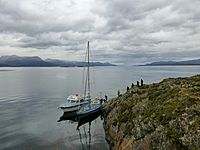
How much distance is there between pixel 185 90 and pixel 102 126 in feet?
88.3

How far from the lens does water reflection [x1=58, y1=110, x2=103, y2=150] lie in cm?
4243

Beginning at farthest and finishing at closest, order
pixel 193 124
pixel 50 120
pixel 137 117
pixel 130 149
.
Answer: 1. pixel 50 120
2. pixel 137 117
3. pixel 130 149
4. pixel 193 124

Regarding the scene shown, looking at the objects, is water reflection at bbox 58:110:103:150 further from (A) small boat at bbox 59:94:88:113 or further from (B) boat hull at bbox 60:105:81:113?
(A) small boat at bbox 59:94:88:113

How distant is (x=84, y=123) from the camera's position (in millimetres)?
56781

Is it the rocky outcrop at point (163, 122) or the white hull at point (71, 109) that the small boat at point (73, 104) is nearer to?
the white hull at point (71, 109)

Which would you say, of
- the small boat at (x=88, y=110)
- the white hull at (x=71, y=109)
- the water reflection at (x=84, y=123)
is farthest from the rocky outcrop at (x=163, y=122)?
the white hull at (x=71, y=109)

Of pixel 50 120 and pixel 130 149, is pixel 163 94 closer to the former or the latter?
pixel 130 149

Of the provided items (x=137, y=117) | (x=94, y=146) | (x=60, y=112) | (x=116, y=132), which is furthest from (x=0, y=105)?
(x=137, y=117)

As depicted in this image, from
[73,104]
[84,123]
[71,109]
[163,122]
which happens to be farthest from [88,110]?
[163,122]

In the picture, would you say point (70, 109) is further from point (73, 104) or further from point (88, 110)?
point (88, 110)

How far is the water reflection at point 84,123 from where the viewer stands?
4243 cm

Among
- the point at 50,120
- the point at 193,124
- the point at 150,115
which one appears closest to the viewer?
the point at 193,124

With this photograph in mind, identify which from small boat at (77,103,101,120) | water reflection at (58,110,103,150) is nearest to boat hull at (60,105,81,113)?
water reflection at (58,110,103,150)

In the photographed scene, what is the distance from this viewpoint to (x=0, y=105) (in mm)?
80812
